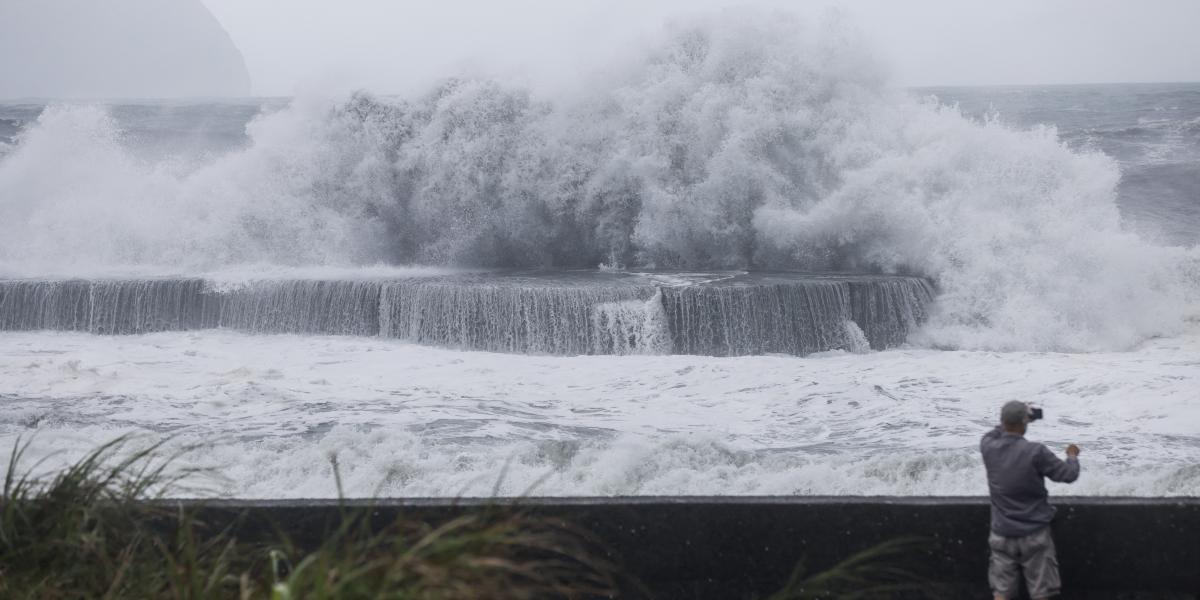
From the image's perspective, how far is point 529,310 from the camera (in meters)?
12.8

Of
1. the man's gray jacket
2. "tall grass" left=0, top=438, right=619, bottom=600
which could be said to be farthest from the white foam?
the man's gray jacket

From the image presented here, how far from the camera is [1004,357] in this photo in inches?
469

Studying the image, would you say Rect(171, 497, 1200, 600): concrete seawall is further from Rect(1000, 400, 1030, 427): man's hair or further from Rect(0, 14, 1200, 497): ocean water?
Rect(0, 14, 1200, 497): ocean water

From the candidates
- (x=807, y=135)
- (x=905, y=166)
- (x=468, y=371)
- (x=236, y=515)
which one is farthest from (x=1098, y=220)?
(x=236, y=515)

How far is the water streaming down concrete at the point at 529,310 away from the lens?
1257 cm

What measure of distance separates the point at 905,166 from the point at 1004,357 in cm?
523

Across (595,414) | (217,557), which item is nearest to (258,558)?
(217,557)

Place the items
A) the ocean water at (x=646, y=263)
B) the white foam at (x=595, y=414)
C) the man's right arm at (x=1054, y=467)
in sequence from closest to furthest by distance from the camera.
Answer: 1. the man's right arm at (x=1054, y=467)
2. the white foam at (x=595, y=414)
3. the ocean water at (x=646, y=263)

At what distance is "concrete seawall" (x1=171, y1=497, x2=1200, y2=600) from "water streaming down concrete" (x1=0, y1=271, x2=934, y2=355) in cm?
859

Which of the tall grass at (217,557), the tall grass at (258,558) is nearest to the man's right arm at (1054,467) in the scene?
the tall grass at (258,558)

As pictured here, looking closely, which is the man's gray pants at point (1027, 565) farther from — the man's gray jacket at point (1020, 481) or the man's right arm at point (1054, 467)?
the man's right arm at point (1054, 467)

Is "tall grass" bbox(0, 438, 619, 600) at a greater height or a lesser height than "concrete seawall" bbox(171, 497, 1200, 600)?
greater

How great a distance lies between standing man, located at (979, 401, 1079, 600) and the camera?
3.67m

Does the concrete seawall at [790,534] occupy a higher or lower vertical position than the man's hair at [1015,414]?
lower
